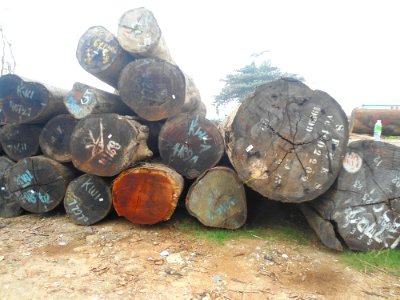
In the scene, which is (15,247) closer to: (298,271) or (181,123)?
(181,123)

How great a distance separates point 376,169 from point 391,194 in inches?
10.6

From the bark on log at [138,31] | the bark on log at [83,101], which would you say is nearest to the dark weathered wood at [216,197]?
the bark on log at [83,101]

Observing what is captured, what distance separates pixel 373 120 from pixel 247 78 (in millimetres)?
19334

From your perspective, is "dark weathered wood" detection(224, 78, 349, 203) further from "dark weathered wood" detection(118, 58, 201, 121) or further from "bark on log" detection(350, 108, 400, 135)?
"bark on log" detection(350, 108, 400, 135)

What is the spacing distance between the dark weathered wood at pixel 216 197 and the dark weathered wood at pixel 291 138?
0.49 metres

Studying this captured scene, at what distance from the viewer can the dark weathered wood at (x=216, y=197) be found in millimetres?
3447

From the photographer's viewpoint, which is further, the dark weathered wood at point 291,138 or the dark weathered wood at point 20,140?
the dark weathered wood at point 20,140

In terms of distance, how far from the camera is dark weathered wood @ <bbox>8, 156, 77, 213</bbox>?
12.6ft

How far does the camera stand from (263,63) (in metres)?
24.3

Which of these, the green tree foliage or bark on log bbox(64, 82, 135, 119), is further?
the green tree foliage

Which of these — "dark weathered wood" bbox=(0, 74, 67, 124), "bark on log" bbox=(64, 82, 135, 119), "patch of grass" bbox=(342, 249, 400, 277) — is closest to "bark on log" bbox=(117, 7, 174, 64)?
"bark on log" bbox=(64, 82, 135, 119)

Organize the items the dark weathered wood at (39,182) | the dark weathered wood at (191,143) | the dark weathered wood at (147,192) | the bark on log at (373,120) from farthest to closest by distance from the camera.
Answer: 1. the bark on log at (373,120)
2. the dark weathered wood at (39,182)
3. the dark weathered wood at (191,143)
4. the dark weathered wood at (147,192)

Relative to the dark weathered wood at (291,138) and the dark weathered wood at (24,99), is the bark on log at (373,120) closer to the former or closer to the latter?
the dark weathered wood at (291,138)

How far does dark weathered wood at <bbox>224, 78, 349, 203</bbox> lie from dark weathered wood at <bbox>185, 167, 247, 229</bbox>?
19.2 inches
